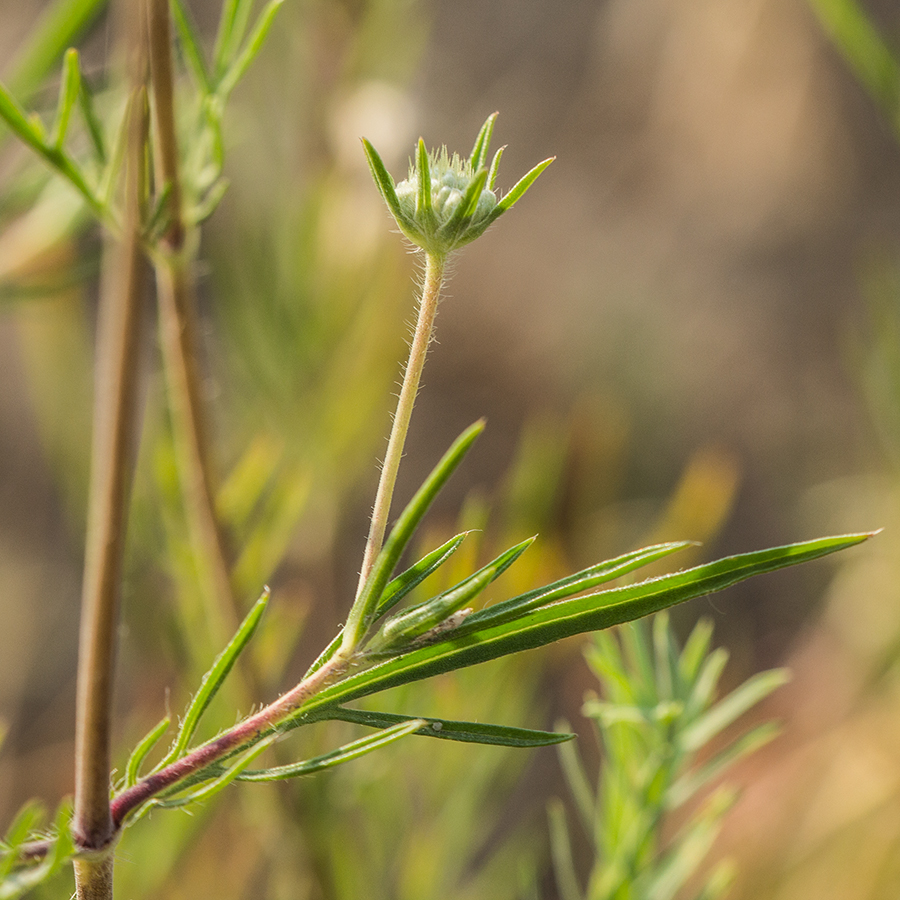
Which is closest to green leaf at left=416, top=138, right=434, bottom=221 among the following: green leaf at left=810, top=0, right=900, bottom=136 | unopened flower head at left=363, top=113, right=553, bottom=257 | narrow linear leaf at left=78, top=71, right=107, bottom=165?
unopened flower head at left=363, top=113, right=553, bottom=257

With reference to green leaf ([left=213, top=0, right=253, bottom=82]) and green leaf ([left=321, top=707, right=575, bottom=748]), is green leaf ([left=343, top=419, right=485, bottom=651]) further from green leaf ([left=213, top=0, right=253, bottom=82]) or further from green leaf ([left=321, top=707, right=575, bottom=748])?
green leaf ([left=213, top=0, right=253, bottom=82])

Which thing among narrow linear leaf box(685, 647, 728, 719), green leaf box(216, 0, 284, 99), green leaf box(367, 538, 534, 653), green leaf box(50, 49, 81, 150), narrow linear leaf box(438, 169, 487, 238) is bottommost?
narrow linear leaf box(685, 647, 728, 719)

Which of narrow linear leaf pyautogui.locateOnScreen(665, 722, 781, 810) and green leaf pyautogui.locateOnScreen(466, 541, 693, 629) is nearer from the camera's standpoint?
green leaf pyautogui.locateOnScreen(466, 541, 693, 629)

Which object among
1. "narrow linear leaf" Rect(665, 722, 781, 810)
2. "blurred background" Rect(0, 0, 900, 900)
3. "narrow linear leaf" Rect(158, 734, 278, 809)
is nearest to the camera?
"narrow linear leaf" Rect(158, 734, 278, 809)

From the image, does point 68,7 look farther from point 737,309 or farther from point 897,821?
point 737,309

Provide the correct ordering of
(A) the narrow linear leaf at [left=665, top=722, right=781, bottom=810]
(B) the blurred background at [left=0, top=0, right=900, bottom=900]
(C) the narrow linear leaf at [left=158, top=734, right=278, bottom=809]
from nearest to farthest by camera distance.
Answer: (C) the narrow linear leaf at [left=158, top=734, right=278, bottom=809], (A) the narrow linear leaf at [left=665, top=722, right=781, bottom=810], (B) the blurred background at [left=0, top=0, right=900, bottom=900]

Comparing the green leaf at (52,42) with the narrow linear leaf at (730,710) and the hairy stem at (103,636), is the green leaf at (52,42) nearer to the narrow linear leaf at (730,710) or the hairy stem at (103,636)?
the hairy stem at (103,636)

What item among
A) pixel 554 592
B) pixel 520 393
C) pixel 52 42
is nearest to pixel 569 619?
pixel 554 592

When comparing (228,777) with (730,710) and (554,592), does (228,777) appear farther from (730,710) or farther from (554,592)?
(730,710)
